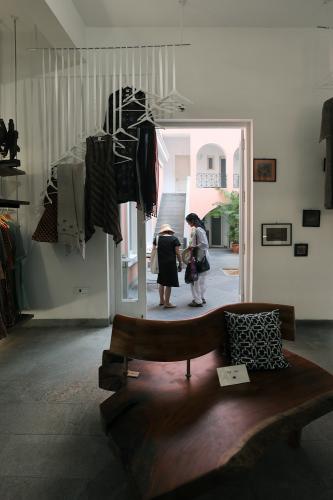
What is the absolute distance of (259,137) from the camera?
13.1 ft

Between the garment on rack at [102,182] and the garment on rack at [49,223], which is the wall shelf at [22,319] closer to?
the garment on rack at [49,223]

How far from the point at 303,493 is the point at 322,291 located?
2832mm

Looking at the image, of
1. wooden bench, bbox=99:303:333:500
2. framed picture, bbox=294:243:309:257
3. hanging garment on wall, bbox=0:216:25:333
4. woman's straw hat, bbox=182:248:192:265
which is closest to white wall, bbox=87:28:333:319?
framed picture, bbox=294:243:309:257

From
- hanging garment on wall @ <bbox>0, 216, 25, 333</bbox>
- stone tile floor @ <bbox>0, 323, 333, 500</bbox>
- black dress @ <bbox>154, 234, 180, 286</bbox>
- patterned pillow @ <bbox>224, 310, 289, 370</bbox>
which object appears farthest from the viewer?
black dress @ <bbox>154, 234, 180, 286</bbox>

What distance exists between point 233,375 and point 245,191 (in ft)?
9.47

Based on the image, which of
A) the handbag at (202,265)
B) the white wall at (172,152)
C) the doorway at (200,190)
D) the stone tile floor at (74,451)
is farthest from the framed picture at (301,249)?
the white wall at (172,152)

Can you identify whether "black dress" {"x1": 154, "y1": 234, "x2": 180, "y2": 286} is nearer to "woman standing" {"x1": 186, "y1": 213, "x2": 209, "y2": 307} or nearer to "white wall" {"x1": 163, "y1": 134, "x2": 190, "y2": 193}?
"woman standing" {"x1": 186, "y1": 213, "x2": 209, "y2": 307}

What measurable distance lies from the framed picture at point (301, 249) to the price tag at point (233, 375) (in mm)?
2504

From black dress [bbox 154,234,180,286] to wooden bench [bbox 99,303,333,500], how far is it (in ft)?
9.78

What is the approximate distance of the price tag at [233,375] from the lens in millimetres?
1814

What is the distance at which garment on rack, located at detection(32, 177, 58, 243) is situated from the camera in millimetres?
3732

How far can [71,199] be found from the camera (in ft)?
11.9

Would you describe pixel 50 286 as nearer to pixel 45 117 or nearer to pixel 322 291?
pixel 45 117

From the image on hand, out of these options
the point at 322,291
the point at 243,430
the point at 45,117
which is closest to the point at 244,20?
the point at 45,117
